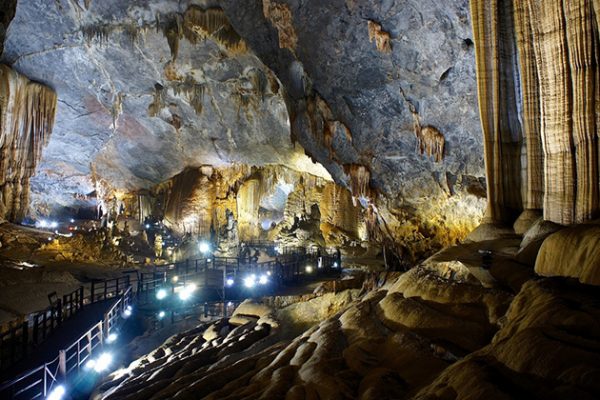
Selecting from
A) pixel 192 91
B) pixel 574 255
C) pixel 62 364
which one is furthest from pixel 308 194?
pixel 574 255

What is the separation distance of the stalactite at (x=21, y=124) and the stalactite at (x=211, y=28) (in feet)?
27.6

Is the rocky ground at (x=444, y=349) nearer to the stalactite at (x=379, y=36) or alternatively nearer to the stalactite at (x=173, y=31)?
the stalactite at (x=379, y=36)

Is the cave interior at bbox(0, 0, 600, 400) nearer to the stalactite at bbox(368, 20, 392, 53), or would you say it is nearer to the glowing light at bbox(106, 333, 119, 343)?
the stalactite at bbox(368, 20, 392, 53)

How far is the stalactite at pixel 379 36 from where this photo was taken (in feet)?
34.1

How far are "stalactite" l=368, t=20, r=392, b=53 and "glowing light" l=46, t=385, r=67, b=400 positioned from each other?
34.9 feet

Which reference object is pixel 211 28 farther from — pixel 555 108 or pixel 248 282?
pixel 555 108

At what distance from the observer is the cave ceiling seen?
10.7 metres

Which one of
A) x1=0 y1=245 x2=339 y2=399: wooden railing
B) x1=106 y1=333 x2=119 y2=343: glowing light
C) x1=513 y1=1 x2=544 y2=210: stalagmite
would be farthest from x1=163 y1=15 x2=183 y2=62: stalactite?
x1=513 y1=1 x2=544 y2=210: stalagmite

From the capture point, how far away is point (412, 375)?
4.04 meters

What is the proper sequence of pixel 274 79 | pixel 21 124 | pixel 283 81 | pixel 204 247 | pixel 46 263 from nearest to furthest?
pixel 283 81 → pixel 274 79 → pixel 21 124 → pixel 46 263 → pixel 204 247

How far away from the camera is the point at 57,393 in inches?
268

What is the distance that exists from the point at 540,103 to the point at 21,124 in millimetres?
19603

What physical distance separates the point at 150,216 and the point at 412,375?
26.2 metres

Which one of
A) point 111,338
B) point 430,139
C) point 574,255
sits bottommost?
point 111,338
